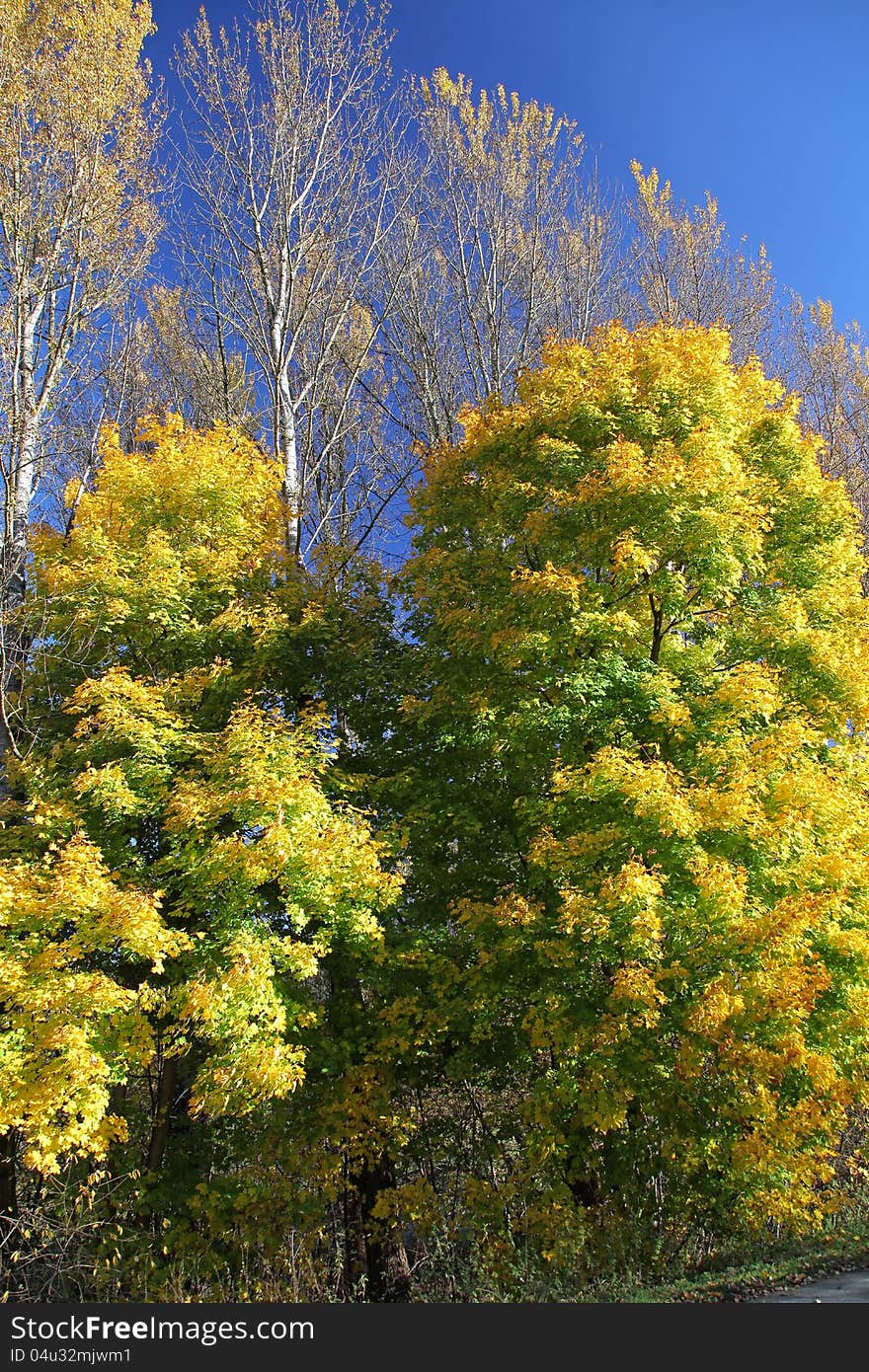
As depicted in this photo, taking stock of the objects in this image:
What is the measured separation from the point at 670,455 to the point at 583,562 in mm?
1568

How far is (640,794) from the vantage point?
7.32 m

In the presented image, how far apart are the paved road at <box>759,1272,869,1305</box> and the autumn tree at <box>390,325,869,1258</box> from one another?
153 cm

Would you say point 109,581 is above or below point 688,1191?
above

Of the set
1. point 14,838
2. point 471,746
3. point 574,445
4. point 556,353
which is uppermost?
point 556,353

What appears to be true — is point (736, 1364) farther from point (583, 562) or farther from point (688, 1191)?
point (583, 562)

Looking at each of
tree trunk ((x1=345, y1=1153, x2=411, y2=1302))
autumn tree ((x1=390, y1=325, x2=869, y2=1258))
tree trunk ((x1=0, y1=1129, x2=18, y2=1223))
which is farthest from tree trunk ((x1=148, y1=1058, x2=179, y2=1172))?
autumn tree ((x1=390, y1=325, x2=869, y2=1258))

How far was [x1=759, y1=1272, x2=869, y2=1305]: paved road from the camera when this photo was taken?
16.1 ft

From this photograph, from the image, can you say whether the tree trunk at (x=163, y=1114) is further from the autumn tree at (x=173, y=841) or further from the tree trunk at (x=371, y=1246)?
the tree trunk at (x=371, y=1246)

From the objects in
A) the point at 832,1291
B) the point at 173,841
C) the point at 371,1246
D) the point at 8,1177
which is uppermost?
the point at 173,841

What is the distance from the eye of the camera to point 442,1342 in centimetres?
520

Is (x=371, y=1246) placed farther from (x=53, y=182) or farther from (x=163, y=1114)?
(x=53, y=182)

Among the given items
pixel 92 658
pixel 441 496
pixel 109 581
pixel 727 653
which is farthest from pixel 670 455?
pixel 92 658

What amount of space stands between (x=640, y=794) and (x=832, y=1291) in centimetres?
361

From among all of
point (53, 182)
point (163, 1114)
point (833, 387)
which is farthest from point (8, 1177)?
point (833, 387)
